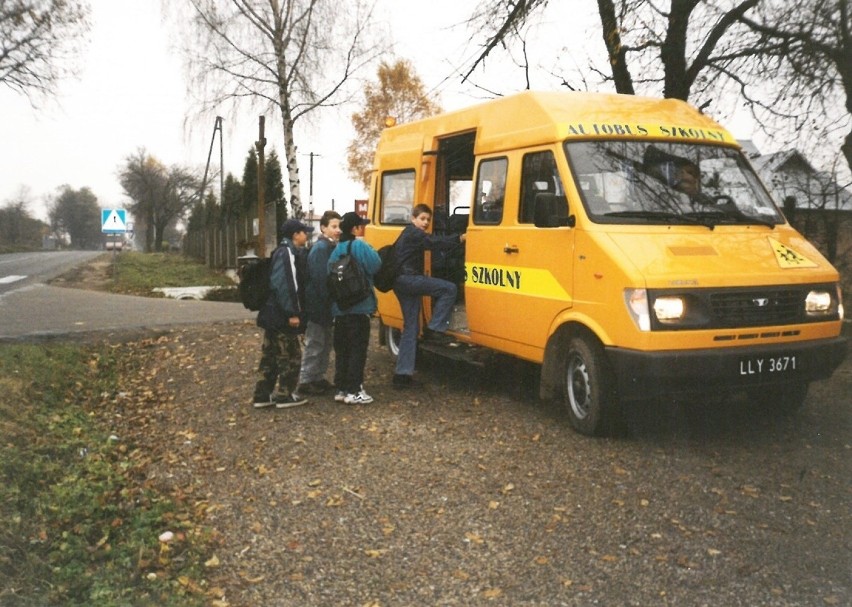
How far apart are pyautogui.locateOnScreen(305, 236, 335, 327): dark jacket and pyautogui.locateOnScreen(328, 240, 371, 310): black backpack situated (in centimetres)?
21

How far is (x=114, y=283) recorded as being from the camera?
85.3ft

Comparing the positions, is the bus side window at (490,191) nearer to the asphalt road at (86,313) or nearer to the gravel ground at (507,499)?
the gravel ground at (507,499)

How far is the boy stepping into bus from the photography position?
27.4 feet

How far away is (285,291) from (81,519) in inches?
115

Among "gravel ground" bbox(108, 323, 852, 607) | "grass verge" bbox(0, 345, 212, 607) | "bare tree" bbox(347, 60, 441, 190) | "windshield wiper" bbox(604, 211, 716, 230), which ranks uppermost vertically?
"bare tree" bbox(347, 60, 441, 190)

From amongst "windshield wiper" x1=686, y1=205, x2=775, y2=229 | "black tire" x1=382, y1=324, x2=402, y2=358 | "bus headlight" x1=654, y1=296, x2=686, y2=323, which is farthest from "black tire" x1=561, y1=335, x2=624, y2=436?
"black tire" x1=382, y1=324, x2=402, y2=358

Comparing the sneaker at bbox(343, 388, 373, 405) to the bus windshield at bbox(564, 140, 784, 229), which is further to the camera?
the sneaker at bbox(343, 388, 373, 405)

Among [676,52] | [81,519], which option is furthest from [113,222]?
[81,519]

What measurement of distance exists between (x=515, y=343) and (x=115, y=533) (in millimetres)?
3654

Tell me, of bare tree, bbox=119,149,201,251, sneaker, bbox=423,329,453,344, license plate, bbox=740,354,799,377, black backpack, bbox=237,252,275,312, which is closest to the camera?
license plate, bbox=740,354,799,377

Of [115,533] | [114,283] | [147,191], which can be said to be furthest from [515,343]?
[147,191]

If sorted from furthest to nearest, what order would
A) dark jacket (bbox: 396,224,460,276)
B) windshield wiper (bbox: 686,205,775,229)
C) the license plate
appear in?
dark jacket (bbox: 396,224,460,276), windshield wiper (bbox: 686,205,775,229), the license plate

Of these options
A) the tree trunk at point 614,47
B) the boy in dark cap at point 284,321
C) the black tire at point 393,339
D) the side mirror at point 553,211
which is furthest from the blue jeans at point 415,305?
the tree trunk at point 614,47

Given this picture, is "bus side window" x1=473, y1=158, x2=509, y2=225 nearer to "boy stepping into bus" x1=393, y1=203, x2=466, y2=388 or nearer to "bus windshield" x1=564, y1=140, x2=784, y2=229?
"boy stepping into bus" x1=393, y1=203, x2=466, y2=388
